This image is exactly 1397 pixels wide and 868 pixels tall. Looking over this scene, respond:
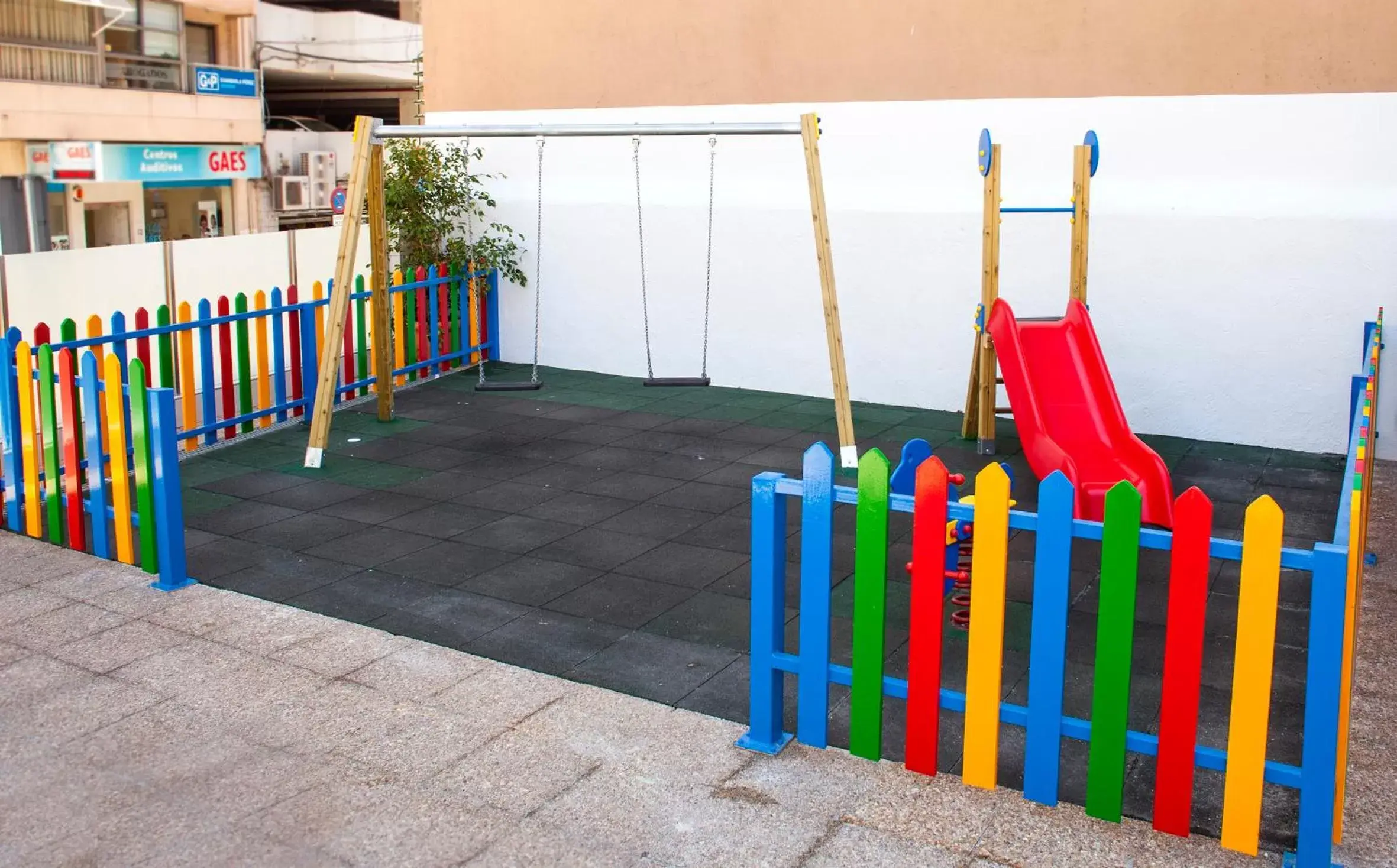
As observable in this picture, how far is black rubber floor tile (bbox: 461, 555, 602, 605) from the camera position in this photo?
6062 millimetres

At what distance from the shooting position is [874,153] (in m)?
10.5

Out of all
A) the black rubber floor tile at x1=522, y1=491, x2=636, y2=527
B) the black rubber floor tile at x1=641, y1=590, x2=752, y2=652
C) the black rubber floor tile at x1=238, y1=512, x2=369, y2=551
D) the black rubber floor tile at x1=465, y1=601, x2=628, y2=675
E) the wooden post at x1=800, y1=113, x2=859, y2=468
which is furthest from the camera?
the wooden post at x1=800, y1=113, x2=859, y2=468

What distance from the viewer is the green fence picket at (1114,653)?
12.2 feet

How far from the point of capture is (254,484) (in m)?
8.10

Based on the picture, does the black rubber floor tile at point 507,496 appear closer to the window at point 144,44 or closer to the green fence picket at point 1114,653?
the green fence picket at point 1114,653

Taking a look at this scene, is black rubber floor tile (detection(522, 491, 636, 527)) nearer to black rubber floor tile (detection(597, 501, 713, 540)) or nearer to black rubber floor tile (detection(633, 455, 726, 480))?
black rubber floor tile (detection(597, 501, 713, 540))

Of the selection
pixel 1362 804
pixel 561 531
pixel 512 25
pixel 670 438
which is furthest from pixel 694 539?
pixel 512 25

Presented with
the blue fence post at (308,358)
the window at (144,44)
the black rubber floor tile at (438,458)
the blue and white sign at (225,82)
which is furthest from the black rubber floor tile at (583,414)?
the blue and white sign at (225,82)

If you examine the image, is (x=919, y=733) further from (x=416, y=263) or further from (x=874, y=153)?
(x=416, y=263)

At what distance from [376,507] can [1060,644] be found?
4852mm

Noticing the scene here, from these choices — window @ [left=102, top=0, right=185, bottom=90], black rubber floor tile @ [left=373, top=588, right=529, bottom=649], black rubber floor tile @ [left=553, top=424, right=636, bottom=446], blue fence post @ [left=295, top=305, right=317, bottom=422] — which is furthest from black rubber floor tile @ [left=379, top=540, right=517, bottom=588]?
window @ [left=102, top=0, right=185, bottom=90]

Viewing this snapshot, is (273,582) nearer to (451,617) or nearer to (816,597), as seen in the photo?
(451,617)

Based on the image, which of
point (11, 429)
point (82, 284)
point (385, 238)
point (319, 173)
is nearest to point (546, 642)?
point (11, 429)

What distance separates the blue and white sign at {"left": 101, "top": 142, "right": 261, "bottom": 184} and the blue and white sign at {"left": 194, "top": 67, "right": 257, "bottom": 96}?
1.17 meters
